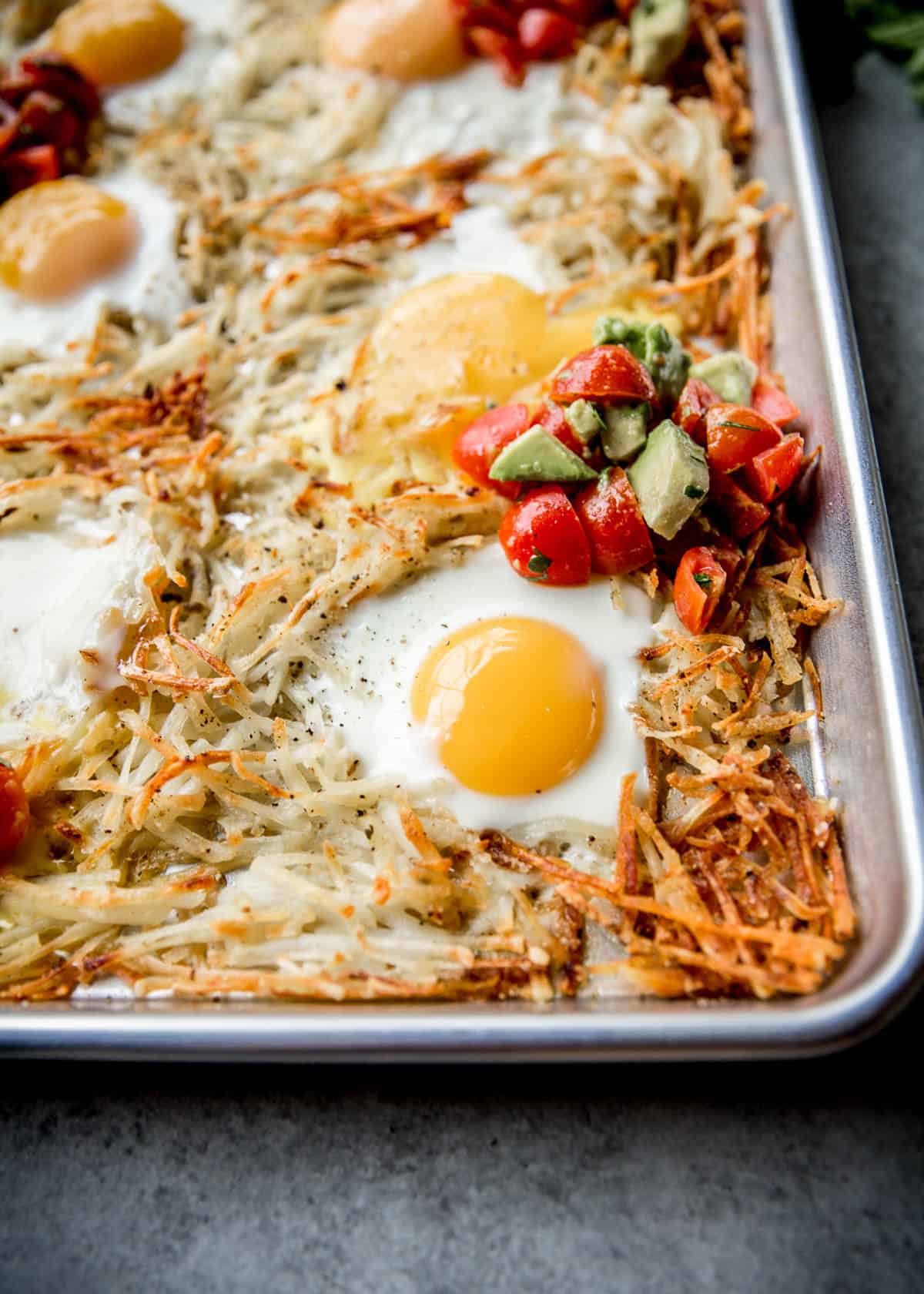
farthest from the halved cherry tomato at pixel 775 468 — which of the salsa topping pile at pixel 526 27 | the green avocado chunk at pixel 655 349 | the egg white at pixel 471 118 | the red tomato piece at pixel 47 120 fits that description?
the red tomato piece at pixel 47 120

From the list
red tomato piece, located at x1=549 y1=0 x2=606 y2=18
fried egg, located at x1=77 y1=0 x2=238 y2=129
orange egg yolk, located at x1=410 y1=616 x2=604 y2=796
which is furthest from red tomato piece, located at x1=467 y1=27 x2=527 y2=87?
orange egg yolk, located at x1=410 y1=616 x2=604 y2=796

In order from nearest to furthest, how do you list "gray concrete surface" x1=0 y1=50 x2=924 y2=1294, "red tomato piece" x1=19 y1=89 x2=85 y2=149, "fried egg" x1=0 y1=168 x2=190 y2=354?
"gray concrete surface" x1=0 y1=50 x2=924 y2=1294
"fried egg" x1=0 y1=168 x2=190 y2=354
"red tomato piece" x1=19 y1=89 x2=85 y2=149

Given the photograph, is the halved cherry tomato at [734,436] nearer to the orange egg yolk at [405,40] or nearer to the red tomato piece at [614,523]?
the red tomato piece at [614,523]

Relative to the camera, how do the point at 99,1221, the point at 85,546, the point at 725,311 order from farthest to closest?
the point at 725,311 → the point at 85,546 → the point at 99,1221

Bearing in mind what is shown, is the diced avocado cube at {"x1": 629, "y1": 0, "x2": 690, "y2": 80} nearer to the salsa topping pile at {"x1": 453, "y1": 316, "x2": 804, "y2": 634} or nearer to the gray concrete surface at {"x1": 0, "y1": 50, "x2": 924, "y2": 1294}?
the salsa topping pile at {"x1": 453, "y1": 316, "x2": 804, "y2": 634}

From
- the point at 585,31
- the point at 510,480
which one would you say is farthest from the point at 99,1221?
the point at 585,31

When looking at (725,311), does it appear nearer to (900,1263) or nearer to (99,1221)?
(900,1263)
